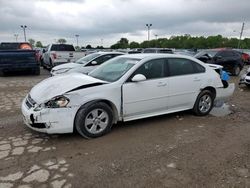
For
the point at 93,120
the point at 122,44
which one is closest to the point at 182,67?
the point at 93,120

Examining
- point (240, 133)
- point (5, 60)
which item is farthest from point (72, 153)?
point (5, 60)

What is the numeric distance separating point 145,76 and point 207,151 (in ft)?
6.18

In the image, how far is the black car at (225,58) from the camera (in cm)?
1391

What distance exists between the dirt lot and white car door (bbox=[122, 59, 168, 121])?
0.37 meters

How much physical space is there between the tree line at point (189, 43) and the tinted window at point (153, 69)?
6950cm

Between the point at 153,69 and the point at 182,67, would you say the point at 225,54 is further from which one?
the point at 153,69

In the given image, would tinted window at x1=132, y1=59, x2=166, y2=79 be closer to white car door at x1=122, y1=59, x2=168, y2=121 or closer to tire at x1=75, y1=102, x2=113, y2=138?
white car door at x1=122, y1=59, x2=168, y2=121

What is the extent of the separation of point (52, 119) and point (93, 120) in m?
0.72

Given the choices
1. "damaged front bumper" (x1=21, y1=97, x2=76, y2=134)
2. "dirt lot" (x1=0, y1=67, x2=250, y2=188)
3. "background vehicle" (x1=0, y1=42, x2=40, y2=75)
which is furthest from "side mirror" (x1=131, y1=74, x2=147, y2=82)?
"background vehicle" (x1=0, y1=42, x2=40, y2=75)

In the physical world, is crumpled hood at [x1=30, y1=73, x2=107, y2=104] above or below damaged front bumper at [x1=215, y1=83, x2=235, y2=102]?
above

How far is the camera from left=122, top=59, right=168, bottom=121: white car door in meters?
4.85

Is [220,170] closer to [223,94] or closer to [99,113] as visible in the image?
[99,113]

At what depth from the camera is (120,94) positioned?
15.5 feet

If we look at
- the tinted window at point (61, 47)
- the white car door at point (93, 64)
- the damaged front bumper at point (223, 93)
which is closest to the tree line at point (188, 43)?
the tinted window at point (61, 47)
